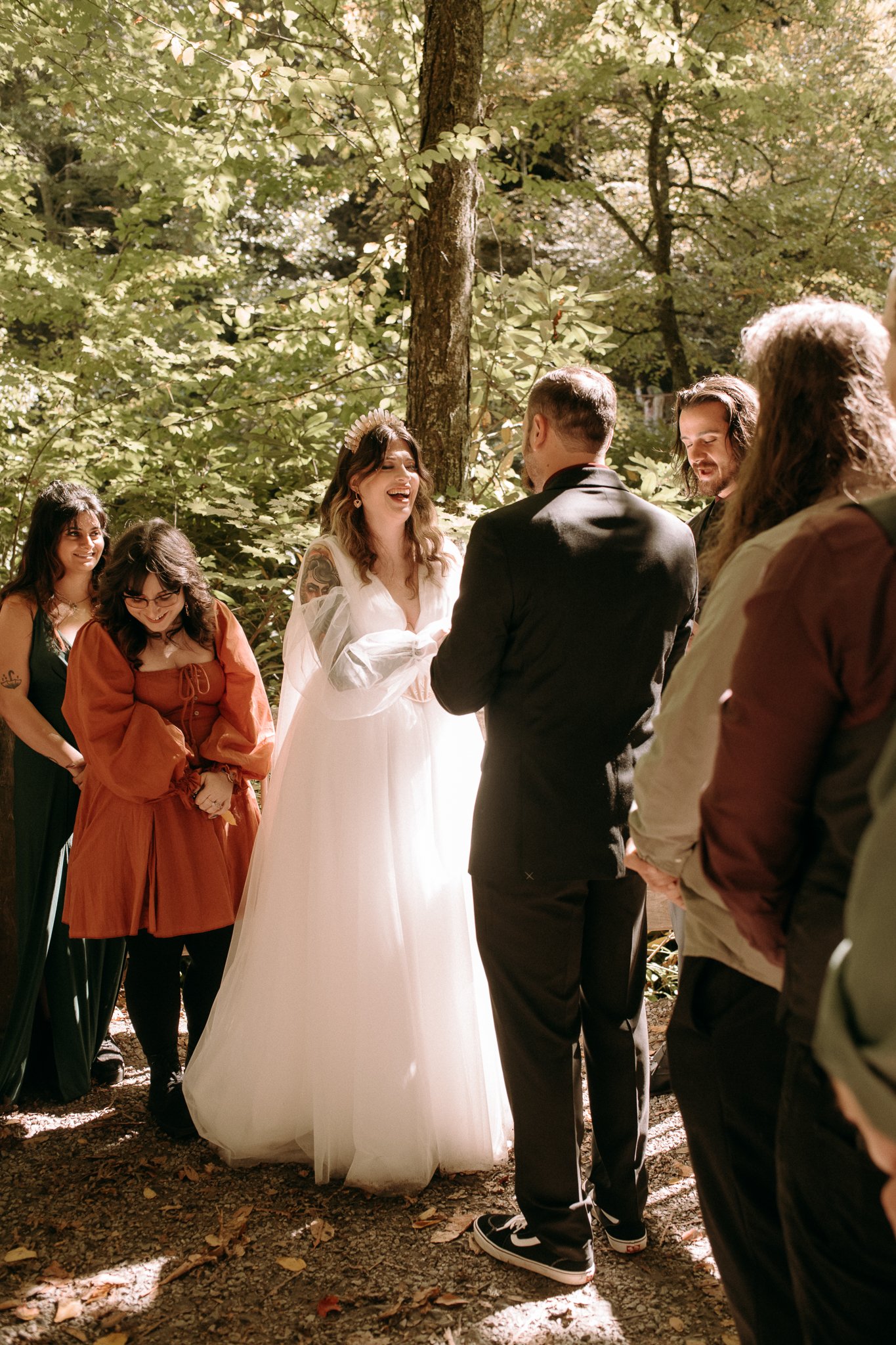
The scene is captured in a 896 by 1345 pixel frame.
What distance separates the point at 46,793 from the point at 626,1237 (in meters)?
2.48

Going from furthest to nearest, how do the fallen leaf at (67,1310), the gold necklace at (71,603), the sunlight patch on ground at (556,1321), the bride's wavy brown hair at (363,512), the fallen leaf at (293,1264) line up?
the gold necklace at (71,603) → the bride's wavy brown hair at (363,512) → the fallen leaf at (293,1264) → the fallen leaf at (67,1310) → the sunlight patch on ground at (556,1321)

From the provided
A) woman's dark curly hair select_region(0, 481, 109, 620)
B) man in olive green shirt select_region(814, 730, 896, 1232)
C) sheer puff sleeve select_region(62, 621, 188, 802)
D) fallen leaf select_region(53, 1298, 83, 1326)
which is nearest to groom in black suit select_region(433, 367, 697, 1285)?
fallen leaf select_region(53, 1298, 83, 1326)

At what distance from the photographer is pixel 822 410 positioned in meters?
1.62

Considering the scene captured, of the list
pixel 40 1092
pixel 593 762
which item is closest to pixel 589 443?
pixel 593 762

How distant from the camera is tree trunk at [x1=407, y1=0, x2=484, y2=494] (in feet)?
14.7

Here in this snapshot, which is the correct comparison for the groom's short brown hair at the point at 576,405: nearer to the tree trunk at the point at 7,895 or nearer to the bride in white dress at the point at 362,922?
the bride in white dress at the point at 362,922

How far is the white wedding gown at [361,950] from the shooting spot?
303 centimetres

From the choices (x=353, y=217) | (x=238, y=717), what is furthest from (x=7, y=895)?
(x=353, y=217)

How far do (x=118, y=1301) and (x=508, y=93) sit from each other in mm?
9640

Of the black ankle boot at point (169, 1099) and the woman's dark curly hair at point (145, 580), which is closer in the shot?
the woman's dark curly hair at point (145, 580)

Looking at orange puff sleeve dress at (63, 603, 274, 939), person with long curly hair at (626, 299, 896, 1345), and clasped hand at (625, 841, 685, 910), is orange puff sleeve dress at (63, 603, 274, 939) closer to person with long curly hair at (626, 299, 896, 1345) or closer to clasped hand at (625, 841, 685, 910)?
clasped hand at (625, 841, 685, 910)

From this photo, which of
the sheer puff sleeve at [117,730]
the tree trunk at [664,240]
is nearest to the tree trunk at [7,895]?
the sheer puff sleeve at [117,730]

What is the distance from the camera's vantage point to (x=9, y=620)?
12.1 ft

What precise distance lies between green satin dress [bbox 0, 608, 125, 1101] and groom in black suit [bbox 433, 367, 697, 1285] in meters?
1.83
